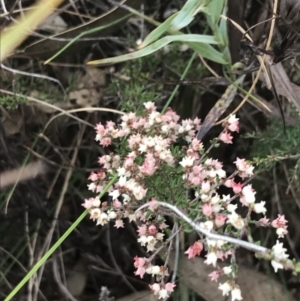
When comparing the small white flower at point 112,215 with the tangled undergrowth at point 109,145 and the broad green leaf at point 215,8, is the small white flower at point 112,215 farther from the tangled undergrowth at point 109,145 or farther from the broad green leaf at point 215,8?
the broad green leaf at point 215,8

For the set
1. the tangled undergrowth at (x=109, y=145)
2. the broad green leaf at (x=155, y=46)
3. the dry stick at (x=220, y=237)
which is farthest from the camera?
the tangled undergrowth at (x=109, y=145)

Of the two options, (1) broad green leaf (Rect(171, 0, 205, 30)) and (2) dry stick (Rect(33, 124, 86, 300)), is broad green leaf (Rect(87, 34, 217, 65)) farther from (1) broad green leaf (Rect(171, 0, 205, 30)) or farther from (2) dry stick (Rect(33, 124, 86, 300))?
(2) dry stick (Rect(33, 124, 86, 300))

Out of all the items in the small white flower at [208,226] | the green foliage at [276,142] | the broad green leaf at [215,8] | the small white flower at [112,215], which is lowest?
the green foliage at [276,142]

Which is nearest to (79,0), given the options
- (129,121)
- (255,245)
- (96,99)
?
(96,99)

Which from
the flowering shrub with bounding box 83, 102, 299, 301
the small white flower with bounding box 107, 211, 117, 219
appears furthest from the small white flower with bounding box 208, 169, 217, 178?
the small white flower with bounding box 107, 211, 117, 219

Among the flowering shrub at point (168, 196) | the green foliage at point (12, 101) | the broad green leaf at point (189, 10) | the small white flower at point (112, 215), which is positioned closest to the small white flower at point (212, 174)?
the flowering shrub at point (168, 196)

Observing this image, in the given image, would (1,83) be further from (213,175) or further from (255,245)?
(255,245)

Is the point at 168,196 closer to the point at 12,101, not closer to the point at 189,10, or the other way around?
the point at 189,10
